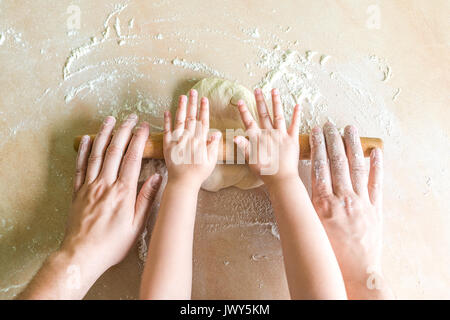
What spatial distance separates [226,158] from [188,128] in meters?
0.11

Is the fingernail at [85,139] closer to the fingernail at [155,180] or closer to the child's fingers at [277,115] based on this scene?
the fingernail at [155,180]

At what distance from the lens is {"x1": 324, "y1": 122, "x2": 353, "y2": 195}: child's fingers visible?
0.73 metres

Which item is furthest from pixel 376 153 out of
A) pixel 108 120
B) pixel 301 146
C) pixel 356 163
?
pixel 108 120

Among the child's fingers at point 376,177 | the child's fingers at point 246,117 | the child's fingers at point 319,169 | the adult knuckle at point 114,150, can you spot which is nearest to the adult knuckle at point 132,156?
the adult knuckle at point 114,150

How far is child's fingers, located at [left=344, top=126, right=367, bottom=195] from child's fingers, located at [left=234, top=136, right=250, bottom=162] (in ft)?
0.80

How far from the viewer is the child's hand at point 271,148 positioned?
2.34 feet

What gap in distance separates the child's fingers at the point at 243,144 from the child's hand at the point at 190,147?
4 cm

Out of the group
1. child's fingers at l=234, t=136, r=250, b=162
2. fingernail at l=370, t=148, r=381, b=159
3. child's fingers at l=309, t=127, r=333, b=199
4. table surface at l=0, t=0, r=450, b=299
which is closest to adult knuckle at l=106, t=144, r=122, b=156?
table surface at l=0, t=0, r=450, b=299

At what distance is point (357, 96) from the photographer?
34.3 inches

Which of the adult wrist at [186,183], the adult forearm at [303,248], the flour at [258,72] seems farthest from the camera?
the flour at [258,72]

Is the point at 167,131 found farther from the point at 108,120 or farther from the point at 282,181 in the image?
the point at 282,181

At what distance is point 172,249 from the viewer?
0.63 meters

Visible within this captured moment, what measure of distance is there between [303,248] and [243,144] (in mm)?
251
